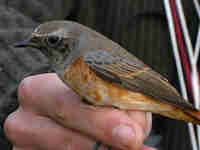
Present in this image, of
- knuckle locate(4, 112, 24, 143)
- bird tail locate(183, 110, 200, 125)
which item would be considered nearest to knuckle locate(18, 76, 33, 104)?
knuckle locate(4, 112, 24, 143)

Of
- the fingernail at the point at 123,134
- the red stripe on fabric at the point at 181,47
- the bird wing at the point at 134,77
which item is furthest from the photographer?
the red stripe on fabric at the point at 181,47

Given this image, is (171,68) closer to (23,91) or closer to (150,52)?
(150,52)

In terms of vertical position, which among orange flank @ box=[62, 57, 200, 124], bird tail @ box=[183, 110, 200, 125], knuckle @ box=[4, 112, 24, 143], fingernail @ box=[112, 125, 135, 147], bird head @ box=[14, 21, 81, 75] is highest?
bird head @ box=[14, 21, 81, 75]

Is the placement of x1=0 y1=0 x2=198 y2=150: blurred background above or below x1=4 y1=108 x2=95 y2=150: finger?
above

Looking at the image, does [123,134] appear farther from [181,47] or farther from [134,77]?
[181,47]

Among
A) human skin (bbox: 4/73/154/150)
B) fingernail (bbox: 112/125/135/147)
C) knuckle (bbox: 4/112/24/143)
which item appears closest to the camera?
fingernail (bbox: 112/125/135/147)

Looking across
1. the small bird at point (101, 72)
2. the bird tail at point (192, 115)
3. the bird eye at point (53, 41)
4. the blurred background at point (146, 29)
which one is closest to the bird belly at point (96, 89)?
the small bird at point (101, 72)

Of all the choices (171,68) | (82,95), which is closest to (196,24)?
(171,68)

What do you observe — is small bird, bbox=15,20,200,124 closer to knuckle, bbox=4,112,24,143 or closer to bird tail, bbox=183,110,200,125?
bird tail, bbox=183,110,200,125

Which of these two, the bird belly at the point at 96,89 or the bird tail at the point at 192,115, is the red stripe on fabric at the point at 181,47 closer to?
the bird tail at the point at 192,115
